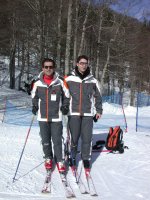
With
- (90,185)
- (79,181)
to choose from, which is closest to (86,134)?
(79,181)

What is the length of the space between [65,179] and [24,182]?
64 centimetres

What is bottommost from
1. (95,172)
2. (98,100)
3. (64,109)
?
(95,172)

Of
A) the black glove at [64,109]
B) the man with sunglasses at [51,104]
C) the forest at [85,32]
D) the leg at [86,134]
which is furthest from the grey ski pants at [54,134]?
the forest at [85,32]

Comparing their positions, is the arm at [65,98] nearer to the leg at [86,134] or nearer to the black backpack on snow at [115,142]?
the leg at [86,134]

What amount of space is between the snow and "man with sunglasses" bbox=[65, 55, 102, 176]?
0.54m

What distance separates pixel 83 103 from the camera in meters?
6.20

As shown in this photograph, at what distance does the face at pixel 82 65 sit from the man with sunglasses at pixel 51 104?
1.31 ft

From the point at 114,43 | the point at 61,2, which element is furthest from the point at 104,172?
the point at 114,43

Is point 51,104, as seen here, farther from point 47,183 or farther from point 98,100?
point 47,183

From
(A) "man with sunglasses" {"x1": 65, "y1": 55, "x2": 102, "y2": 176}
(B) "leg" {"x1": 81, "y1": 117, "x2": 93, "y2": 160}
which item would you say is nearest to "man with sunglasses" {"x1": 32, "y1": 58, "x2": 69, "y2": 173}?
(A) "man with sunglasses" {"x1": 65, "y1": 55, "x2": 102, "y2": 176}

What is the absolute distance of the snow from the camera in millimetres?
5258

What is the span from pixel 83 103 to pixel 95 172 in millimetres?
1267

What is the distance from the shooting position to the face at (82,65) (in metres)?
6.02

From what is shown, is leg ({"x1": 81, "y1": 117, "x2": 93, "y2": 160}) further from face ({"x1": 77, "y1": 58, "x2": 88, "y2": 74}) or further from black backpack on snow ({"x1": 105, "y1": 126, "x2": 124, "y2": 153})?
black backpack on snow ({"x1": 105, "y1": 126, "x2": 124, "y2": 153})
